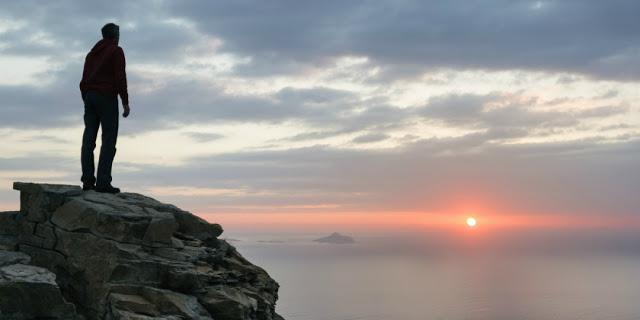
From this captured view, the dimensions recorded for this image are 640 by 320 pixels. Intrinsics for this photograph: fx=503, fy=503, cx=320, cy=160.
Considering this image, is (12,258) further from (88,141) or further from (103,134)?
(103,134)

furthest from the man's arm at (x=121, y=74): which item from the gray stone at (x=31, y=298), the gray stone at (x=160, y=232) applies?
the gray stone at (x=31, y=298)

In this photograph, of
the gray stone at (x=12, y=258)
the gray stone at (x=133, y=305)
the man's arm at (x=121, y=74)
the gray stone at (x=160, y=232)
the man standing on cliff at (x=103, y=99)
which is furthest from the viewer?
the man standing on cliff at (x=103, y=99)

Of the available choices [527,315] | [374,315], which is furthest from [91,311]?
[527,315]

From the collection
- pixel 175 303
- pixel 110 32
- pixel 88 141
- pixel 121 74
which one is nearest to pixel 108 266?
pixel 175 303

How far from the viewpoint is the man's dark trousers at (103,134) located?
1802 cm

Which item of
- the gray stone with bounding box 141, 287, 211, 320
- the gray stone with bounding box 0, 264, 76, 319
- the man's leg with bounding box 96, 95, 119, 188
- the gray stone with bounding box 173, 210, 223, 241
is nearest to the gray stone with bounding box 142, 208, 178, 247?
the gray stone with bounding box 141, 287, 211, 320

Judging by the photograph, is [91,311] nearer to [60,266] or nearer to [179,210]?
[60,266]

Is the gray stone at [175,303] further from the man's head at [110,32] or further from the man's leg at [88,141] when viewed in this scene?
the man's head at [110,32]

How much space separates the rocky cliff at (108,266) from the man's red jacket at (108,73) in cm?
366

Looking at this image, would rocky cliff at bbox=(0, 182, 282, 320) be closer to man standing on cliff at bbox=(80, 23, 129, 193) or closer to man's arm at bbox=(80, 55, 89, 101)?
man standing on cliff at bbox=(80, 23, 129, 193)

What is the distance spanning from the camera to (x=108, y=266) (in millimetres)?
14922

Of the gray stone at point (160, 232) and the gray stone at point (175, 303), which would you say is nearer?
the gray stone at point (175, 303)

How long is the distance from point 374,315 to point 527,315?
62.4 m

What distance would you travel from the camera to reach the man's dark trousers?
18.0 metres
